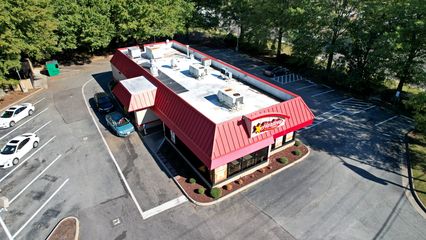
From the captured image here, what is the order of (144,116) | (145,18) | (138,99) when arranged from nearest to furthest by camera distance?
(138,99), (144,116), (145,18)

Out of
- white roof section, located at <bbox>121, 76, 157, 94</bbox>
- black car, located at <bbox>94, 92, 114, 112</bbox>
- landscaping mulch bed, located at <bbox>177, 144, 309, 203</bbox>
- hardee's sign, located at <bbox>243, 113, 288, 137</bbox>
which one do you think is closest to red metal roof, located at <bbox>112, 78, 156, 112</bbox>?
white roof section, located at <bbox>121, 76, 157, 94</bbox>

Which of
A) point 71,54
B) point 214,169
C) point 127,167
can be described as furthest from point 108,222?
point 71,54

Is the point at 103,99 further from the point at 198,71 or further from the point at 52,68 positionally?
the point at 52,68

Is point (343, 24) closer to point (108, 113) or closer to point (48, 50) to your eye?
point (108, 113)

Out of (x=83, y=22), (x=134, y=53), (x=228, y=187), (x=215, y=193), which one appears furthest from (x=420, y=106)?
(x=83, y=22)

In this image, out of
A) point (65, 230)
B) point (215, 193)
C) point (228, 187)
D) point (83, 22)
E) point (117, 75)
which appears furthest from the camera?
point (83, 22)

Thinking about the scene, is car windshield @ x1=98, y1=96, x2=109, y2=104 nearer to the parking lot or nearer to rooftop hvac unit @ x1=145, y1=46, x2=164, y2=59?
the parking lot

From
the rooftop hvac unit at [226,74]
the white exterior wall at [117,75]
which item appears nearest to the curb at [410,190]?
the rooftop hvac unit at [226,74]

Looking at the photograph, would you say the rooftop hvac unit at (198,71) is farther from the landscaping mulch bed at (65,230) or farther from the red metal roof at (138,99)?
the landscaping mulch bed at (65,230)
